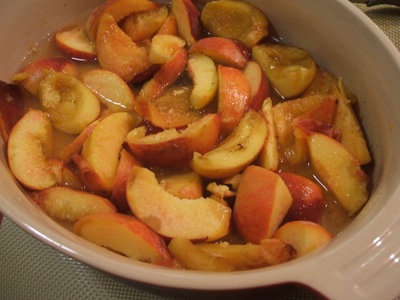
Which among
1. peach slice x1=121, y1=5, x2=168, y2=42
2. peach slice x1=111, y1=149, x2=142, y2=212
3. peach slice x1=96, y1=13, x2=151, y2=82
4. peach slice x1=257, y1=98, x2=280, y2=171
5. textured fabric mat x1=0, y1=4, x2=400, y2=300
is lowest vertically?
textured fabric mat x1=0, y1=4, x2=400, y2=300

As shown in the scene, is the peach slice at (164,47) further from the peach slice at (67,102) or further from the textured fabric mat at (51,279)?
the textured fabric mat at (51,279)

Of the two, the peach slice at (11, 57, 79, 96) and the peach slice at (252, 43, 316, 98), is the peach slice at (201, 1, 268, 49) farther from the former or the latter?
the peach slice at (11, 57, 79, 96)

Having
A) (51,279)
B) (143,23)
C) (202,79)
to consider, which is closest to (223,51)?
(202,79)

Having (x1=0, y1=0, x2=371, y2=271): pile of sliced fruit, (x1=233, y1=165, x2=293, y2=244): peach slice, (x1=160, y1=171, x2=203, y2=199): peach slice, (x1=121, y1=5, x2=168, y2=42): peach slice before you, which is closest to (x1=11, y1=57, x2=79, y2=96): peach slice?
(x1=0, y1=0, x2=371, y2=271): pile of sliced fruit

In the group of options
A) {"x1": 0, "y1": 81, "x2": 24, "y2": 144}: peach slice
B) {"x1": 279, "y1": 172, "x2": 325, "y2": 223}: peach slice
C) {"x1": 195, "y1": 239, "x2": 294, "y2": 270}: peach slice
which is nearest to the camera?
{"x1": 195, "y1": 239, "x2": 294, "y2": 270}: peach slice

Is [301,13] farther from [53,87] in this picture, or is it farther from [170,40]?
[53,87]

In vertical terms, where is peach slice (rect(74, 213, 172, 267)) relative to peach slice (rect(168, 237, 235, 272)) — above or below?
below
